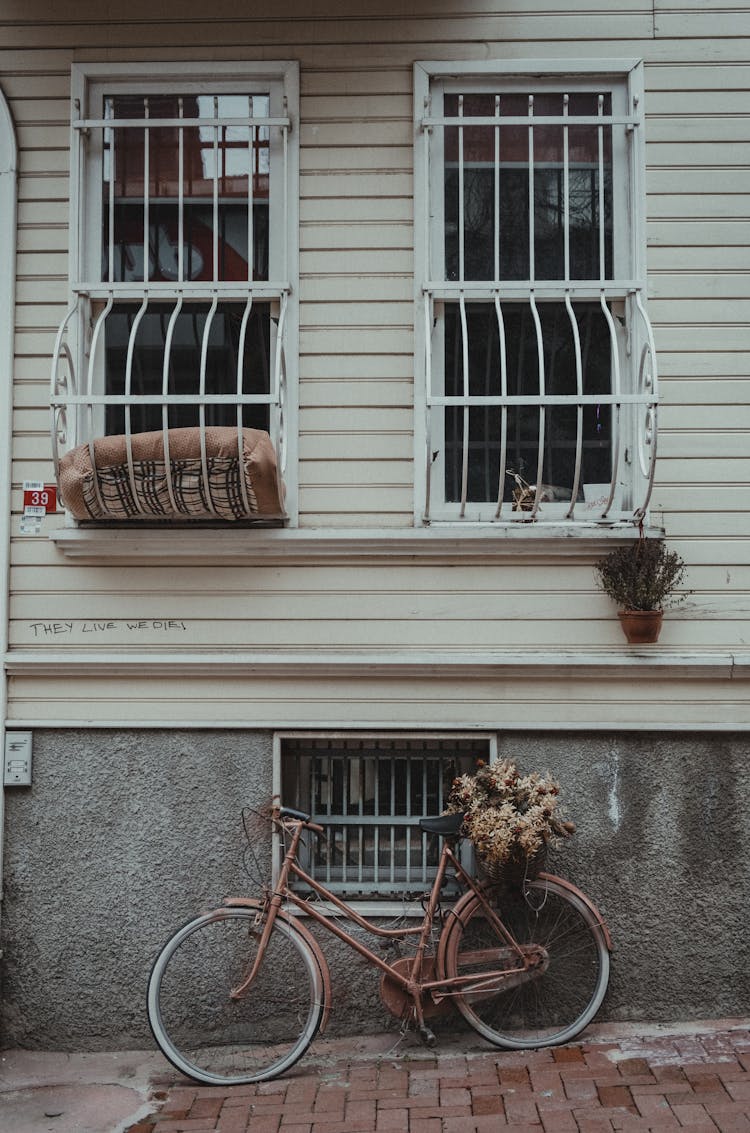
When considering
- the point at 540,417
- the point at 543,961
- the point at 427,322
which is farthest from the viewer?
the point at 427,322

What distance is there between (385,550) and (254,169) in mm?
2059

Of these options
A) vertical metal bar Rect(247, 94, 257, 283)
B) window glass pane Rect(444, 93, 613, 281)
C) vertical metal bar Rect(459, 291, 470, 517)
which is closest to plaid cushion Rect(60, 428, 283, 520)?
vertical metal bar Rect(459, 291, 470, 517)

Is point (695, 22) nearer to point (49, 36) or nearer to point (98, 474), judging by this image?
point (49, 36)

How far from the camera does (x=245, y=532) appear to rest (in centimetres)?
509

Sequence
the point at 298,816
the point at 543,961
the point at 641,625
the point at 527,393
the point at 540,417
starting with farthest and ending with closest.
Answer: the point at 527,393, the point at 540,417, the point at 641,625, the point at 543,961, the point at 298,816

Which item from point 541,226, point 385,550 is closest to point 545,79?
point 541,226

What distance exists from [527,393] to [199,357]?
1659mm

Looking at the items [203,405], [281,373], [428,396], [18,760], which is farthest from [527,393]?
[18,760]

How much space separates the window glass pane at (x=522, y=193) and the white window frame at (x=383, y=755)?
2317 mm

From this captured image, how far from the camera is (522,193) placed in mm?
5332

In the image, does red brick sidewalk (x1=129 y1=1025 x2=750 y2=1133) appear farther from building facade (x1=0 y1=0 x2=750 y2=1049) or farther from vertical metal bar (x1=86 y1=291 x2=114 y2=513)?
vertical metal bar (x1=86 y1=291 x2=114 y2=513)

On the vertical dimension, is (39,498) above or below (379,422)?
below

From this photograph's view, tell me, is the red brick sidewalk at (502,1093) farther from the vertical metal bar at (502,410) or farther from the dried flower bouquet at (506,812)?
the vertical metal bar at (502,410)

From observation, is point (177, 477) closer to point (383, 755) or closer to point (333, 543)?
point (333, 543)
